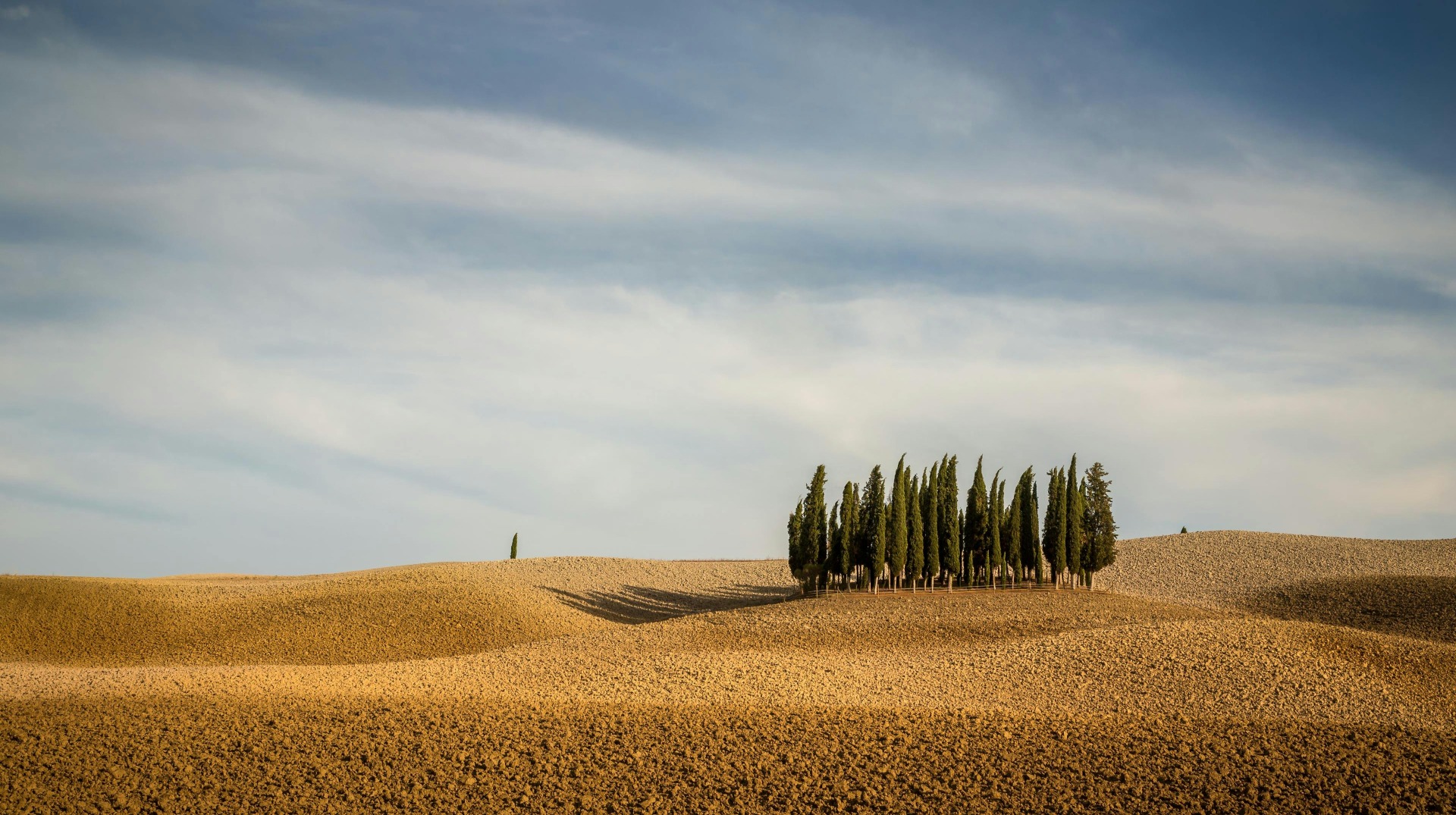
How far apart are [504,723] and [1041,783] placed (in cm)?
828

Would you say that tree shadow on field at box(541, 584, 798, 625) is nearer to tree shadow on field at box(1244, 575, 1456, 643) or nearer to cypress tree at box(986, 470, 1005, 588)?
cypress tree at box(986, 470, 1005, 588)

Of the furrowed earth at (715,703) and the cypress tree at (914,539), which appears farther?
the cypress tree at (914,539)

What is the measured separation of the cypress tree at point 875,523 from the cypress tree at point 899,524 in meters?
0.38

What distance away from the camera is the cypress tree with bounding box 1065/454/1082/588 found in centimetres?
3681

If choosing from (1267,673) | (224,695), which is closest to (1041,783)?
(1267,673)

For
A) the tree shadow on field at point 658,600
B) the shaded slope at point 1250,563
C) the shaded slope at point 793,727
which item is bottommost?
the shaded slope at point 793,727

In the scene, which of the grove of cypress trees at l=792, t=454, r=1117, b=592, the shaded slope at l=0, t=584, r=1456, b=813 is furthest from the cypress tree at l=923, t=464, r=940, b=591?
the shaded slope at l=0, t=584, r=1456, b=813

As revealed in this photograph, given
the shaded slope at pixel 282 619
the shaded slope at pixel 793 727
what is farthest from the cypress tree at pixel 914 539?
the shaded slope at pixel 793 727

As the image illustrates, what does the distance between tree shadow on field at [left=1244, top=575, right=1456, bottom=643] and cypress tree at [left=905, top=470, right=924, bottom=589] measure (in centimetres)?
1219

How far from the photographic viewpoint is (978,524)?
36750 millimetres

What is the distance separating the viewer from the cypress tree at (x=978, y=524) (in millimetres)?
36594

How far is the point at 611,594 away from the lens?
127 ft

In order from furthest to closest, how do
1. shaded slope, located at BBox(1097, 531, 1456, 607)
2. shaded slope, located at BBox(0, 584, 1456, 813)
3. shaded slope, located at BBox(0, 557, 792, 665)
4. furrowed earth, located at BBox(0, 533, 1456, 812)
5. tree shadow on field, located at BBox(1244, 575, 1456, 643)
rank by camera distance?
shaded slope, located at BBox(1097, 531, 1456, 607) < tree shadow on field, located at BBox(1244, 575, 1456, 643) < shaded slope, located at BBox(0, 557, 792, 665) < furrowed earth, located at BBox(0, 533, 1456, 812) < shaded slope, located at BBox(0, 584, 1456, 813)

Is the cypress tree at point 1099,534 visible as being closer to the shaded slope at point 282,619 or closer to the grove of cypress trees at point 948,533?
the grove of cypress trees at point 948,533
